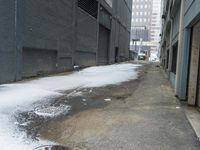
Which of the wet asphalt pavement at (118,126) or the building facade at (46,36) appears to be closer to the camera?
the wet asphalt pavement at (118,126)

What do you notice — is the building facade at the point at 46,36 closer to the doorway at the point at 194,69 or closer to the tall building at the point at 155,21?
the doorway at the point at 194,69

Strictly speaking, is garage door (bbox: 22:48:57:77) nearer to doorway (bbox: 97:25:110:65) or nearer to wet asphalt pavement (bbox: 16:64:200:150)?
wet asphalt pavement (bbox: 16:64:200:150)

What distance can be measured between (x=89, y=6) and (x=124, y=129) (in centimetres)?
1998

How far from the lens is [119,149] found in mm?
4438

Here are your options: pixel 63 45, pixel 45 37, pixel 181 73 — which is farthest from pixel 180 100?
pixel 63 45

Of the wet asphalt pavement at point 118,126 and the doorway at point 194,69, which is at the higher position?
the doorway at point 194,69

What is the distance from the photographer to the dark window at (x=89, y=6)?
876 inches

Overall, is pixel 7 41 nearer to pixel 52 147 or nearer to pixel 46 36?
pixel 46 36

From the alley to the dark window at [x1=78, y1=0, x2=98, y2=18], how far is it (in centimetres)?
1567

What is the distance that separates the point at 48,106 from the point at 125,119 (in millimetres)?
2030

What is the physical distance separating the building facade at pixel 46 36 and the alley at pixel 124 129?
5.69 metres

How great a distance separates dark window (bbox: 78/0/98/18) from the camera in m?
22.2

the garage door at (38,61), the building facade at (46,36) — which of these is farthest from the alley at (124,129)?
the garage door at (38,61)

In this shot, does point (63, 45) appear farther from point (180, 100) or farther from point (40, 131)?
point (40, 131)
